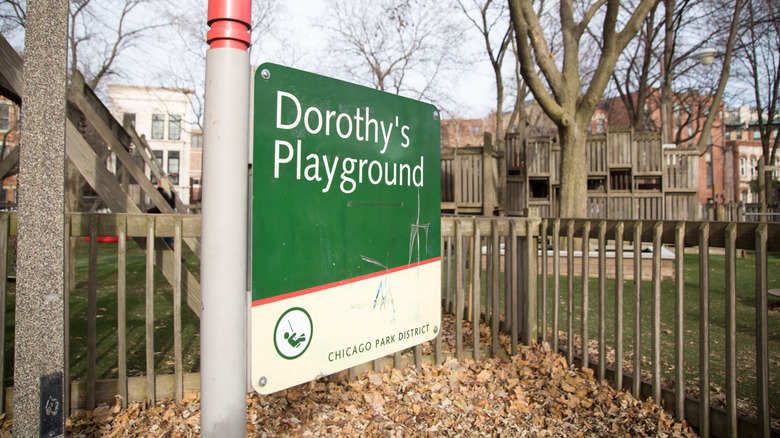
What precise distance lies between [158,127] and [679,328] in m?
51.7

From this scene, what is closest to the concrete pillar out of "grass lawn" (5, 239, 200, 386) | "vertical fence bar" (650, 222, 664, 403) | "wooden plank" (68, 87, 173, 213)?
"grass lawn" (5, 239, 200, 386)

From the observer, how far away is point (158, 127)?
1880 inches

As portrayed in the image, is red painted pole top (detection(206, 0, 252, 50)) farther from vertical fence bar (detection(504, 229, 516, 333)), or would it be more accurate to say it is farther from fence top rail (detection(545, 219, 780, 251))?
vertical fence bar (detection(504, 229, 516, 333))

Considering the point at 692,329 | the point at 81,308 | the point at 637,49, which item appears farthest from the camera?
the point at 637,49

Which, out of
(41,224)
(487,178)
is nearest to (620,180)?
(487,178)

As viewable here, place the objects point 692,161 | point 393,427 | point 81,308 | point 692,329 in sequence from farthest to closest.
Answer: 1. point 692,161
2. point 81,308
3. point 692,329
4. point 393,427

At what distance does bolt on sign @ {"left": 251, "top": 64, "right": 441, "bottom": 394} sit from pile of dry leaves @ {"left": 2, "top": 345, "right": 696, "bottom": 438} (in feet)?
5.03

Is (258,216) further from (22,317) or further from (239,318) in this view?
(22,317)

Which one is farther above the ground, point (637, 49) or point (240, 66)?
point (637, 49)

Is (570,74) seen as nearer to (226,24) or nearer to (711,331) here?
(711,331)

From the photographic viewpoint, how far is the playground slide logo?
4.78ft

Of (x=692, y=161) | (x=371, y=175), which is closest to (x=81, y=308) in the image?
(x=371, y=175)

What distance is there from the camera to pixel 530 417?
337 cm

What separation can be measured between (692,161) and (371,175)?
15.9 metres
